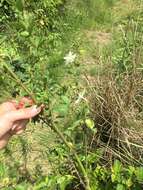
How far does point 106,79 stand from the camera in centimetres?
341

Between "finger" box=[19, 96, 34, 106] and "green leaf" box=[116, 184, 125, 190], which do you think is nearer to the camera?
"finger" box=[19, 96, 34, 106]

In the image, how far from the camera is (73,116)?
10.4 feet

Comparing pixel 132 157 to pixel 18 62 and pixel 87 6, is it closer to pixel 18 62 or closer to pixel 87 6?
pixel 18 62

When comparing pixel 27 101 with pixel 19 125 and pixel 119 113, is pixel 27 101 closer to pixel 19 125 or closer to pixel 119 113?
pixel 19 125

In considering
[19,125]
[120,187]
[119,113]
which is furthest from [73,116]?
[19,125]

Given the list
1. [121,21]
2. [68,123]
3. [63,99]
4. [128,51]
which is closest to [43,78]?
[63,99]

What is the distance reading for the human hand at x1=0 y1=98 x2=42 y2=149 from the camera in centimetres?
175

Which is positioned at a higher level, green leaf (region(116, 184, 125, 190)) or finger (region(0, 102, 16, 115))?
finger (region(0, 102, 16, 115))

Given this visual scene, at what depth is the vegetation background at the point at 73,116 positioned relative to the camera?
6.42ft

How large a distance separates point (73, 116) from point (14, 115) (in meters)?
1.42

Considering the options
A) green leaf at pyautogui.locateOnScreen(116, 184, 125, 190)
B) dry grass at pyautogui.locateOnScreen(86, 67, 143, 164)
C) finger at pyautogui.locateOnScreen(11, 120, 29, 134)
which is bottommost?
dry grass at pyautogui.locateOnScreen(86, 67, 143, 164)

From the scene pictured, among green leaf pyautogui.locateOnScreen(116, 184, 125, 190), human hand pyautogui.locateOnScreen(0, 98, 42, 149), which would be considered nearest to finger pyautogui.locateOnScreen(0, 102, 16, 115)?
human hand pyautogui.locateOnScreen(0, 98, 42, 149)

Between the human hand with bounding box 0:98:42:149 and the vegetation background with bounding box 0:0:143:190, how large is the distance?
7 centimetres

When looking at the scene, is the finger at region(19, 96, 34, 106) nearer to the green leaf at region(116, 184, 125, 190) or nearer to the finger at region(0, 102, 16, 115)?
the finger at region(0, 102, 16, 115)
